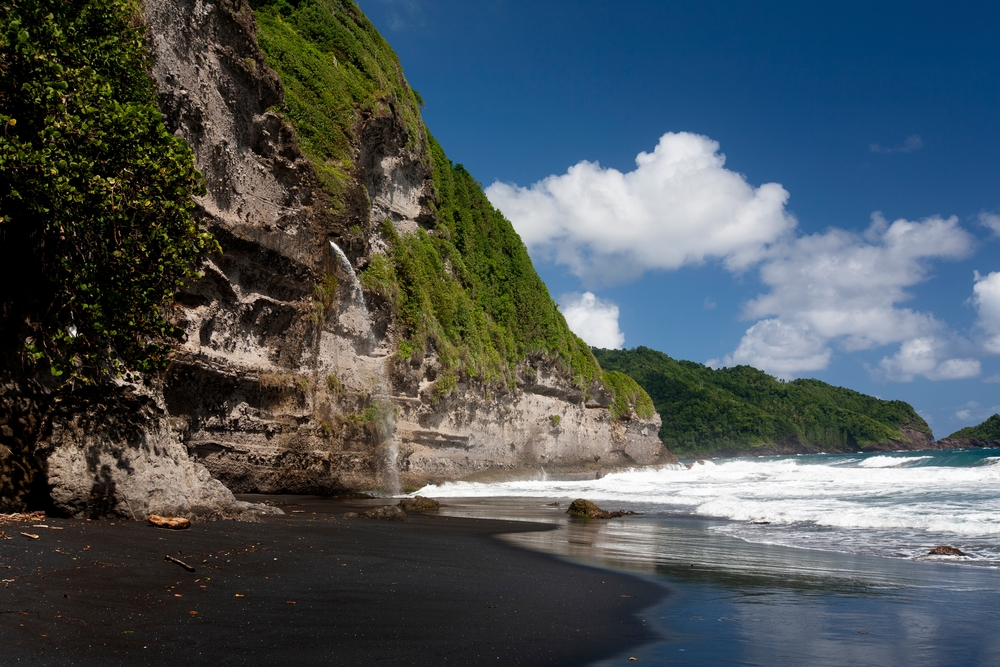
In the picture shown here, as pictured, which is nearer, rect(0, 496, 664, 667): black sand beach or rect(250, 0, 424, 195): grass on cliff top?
rect(0, 496, 664, 667): black sand beach

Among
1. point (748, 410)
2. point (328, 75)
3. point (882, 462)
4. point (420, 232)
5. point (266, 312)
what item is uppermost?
point (328, 75)

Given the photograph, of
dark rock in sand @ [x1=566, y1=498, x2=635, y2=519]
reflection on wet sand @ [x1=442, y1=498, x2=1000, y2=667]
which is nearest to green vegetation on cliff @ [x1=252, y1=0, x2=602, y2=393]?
dark rock in sand @ [x1=566, y1=498, x2=635, y2=519]

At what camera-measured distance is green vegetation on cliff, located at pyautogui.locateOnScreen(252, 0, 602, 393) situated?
73.8 feet

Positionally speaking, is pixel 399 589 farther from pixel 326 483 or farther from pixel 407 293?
pixel 407 293

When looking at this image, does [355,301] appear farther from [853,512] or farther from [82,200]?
[853,512]

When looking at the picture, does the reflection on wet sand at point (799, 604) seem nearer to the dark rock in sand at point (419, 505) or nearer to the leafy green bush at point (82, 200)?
the dark rock in sand at point (419, 505)

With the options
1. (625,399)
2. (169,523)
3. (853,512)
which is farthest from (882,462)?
(169,523)

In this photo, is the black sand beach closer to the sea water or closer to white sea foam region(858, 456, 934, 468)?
the sea water

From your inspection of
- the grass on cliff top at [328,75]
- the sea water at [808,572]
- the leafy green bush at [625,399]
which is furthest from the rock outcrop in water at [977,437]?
the grass on cliff top at [328,75]

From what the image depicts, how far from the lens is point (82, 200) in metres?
7.75

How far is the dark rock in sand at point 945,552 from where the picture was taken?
29.3ft

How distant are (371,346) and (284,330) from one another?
4.91m

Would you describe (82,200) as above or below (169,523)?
above

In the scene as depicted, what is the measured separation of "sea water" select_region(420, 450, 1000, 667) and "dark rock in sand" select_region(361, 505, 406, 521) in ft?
8.18
